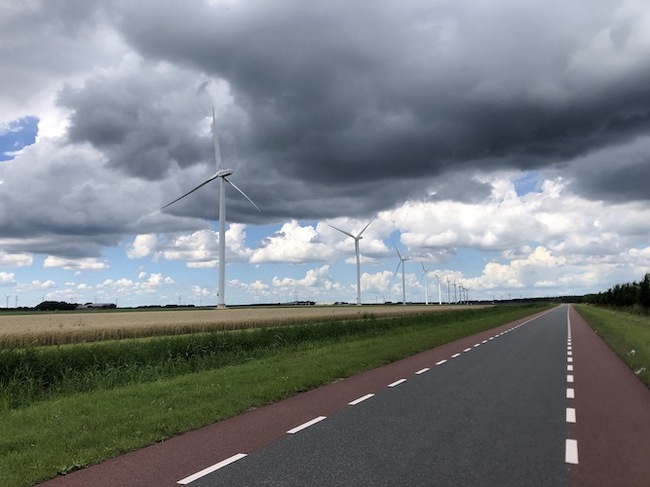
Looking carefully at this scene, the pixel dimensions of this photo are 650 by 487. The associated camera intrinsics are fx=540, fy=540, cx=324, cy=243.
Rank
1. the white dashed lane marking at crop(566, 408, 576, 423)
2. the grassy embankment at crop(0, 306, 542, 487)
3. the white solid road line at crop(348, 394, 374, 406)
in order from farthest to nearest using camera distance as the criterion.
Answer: the white solid road line at crop(348, 394, 374, 406)
the white dashed lane marking at crop(566, 408, 576, 423)
the grassy embankment at crop(0, 306, 542, 487)

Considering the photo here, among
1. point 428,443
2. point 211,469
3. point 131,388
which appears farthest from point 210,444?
point 131,388

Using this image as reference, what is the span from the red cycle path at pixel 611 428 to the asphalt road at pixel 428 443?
0.87ft

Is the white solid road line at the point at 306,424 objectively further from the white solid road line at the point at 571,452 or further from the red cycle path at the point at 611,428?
the red cycle path at the point at 611,428

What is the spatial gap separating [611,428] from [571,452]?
6.61 feet

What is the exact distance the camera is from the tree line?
7025 centimetres

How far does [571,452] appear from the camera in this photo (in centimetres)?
741

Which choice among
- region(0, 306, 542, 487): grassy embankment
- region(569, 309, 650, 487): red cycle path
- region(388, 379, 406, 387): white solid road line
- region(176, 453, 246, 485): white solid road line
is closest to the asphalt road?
region(176, 453, 246, 485): white solid road line

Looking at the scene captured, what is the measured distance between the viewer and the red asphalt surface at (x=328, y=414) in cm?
646

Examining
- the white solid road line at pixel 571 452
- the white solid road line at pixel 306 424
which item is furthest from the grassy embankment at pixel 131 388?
the white solid road line at pixel 571 452

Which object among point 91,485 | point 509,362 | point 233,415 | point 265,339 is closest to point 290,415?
point 233,415

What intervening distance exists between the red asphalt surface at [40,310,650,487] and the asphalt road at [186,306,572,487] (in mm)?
278

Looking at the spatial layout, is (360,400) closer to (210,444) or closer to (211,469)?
(210,444)

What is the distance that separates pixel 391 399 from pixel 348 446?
4046 mm

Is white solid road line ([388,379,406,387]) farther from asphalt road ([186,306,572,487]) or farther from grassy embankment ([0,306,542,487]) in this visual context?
grassy embankment ([0,306,542,487])
